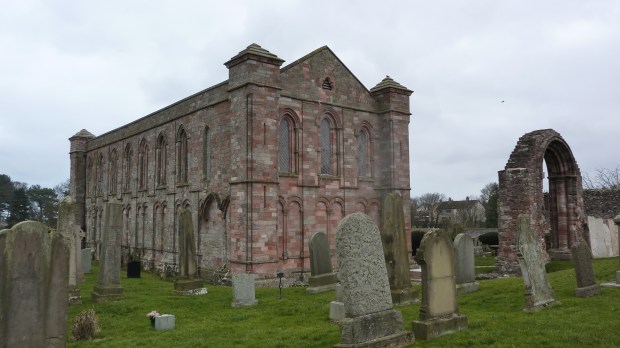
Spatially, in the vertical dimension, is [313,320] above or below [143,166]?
below

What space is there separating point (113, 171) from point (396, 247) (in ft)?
93.2

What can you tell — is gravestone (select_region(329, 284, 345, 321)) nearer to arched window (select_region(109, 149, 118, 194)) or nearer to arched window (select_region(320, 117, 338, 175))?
arched window (select_region(320, 117, 338, 175))

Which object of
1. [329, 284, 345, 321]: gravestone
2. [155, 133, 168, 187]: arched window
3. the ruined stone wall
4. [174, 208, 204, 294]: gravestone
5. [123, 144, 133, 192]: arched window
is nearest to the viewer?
[329, 284, 345, 321]: gravestone

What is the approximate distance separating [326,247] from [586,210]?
17659 millimetres

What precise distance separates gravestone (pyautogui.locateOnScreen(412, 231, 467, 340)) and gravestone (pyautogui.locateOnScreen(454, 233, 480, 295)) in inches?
188

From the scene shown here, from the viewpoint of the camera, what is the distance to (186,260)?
15.7 metres

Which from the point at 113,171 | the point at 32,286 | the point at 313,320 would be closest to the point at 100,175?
the point at 113,171

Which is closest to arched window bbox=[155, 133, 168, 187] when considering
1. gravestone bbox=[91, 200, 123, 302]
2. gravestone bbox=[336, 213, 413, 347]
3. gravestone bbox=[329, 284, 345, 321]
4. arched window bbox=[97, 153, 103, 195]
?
arched window bbox=[97, 153, 103, 195]

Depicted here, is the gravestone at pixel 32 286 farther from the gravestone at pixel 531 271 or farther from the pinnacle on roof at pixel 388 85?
the pinnacle on roof at pixel 388 85

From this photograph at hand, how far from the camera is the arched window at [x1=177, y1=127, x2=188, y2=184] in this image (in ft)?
82.7

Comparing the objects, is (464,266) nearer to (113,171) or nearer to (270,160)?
(270,160)

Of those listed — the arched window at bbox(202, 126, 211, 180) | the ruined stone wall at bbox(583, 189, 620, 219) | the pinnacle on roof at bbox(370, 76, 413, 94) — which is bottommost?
the ruined stone wall at bbox(583, 189, 620, 219)

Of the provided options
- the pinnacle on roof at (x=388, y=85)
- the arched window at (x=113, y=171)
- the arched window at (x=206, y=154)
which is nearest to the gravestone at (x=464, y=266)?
the pinnacle on roof at (x=388, y=85)

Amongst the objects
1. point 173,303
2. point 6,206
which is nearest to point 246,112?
point 173,303
